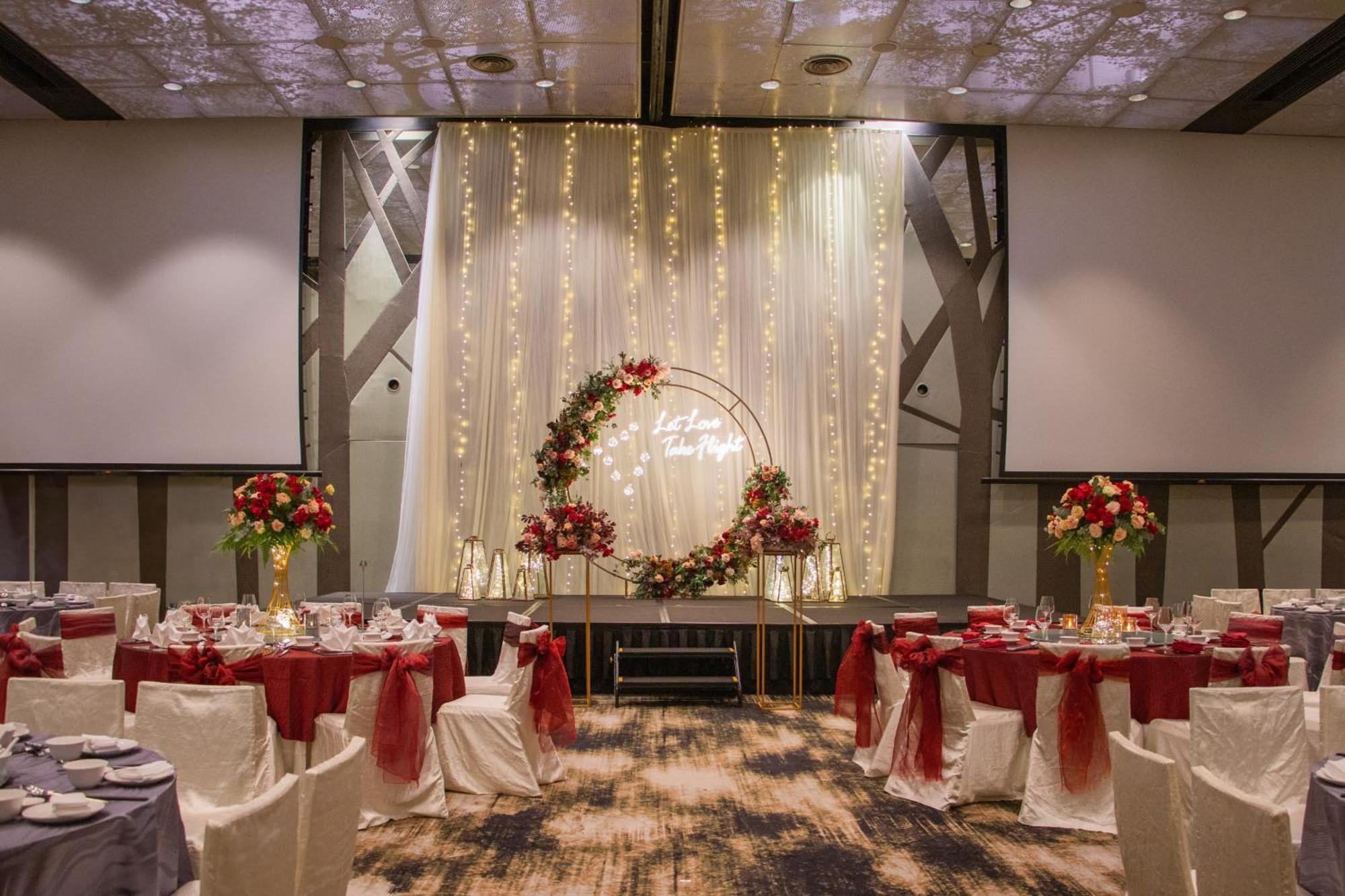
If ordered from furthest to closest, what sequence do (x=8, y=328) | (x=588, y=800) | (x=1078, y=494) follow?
1. (x=8, y=328)
2. (x=1078, y=494)
3. (x=588, y=800)

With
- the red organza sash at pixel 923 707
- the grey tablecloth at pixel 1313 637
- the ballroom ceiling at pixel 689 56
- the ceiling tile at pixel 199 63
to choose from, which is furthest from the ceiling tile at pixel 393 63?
the grey tablecloth at pixel 1313 637

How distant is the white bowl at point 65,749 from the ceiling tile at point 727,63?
6874 mm

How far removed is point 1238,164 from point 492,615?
25.4ft

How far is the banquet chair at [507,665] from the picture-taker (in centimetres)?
590

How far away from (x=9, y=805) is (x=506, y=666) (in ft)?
12.5

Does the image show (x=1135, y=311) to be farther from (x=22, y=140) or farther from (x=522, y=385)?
(x=22, y=140)

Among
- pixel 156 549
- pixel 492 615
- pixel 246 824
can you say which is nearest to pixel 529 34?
pixel 492 615

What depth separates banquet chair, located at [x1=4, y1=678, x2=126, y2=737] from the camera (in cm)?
353

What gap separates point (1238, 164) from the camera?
1016 centimetres

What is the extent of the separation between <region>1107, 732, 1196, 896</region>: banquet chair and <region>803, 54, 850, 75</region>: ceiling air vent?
6961mm

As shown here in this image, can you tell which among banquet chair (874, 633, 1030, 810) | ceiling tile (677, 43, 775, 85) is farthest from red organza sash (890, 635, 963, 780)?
ceiling tile (677, 43, 775, 85)

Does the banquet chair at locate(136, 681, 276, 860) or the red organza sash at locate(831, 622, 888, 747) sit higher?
the banquet chair at locate(136, 681, 276, 860)

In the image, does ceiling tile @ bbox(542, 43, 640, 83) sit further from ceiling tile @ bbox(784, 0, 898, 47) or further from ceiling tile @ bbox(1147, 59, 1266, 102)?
ceiling tile @ bbox(1147, 59, 1266, 102)

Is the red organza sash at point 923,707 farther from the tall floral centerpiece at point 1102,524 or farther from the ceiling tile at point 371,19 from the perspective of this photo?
the ceiling tile at point 371,19
